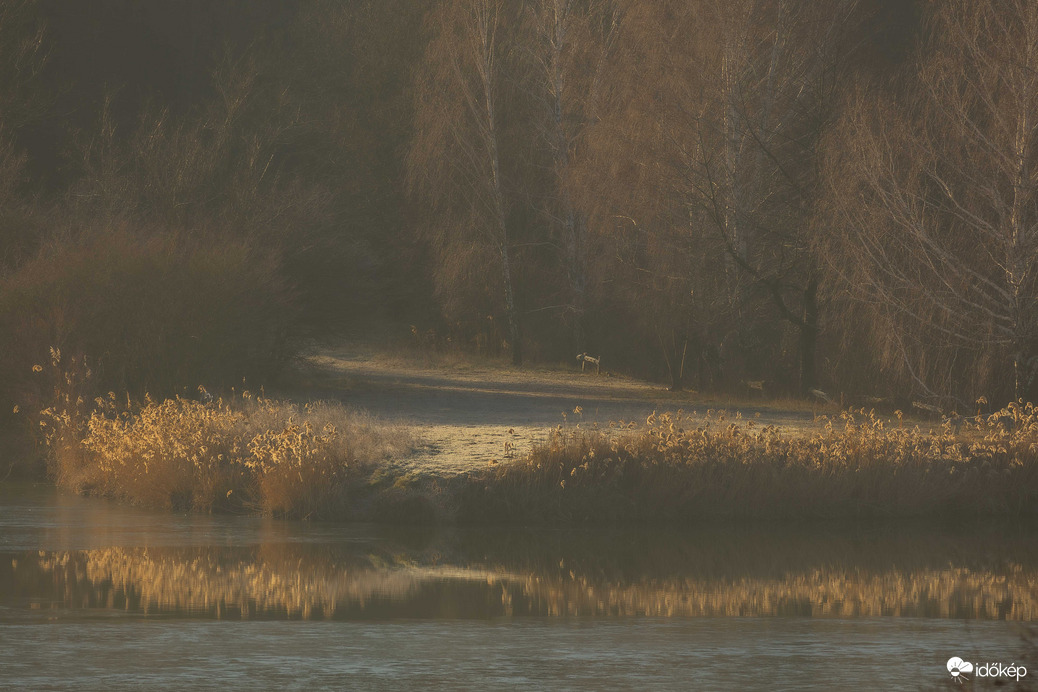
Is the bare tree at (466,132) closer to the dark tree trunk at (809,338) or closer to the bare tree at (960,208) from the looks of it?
the dark tree trunk at (809,338)

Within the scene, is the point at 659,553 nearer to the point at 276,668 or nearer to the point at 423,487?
the point at 423,487

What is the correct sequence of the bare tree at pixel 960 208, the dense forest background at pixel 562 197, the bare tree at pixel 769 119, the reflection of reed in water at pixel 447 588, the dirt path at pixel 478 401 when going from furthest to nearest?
the bare tree at pixel 769 119, the dense forest background at pixel 562 197, the bare tree at pixel 960 208, the dirt path at pixel 478 401, the reflection of reed in water at pixel 447 588

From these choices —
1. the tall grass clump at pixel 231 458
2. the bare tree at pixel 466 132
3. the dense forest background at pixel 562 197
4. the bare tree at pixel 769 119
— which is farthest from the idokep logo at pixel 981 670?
the bare tree at pixel 466 132

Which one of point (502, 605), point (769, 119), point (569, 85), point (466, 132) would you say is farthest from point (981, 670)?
point (466, 132)

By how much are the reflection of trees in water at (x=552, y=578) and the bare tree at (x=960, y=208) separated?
856 centimetres

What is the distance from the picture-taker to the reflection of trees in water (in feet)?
39.8

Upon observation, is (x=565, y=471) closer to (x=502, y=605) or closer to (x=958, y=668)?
(x=502, y=605)

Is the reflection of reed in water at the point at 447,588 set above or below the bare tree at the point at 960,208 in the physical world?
below

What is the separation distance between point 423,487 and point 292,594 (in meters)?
5.22

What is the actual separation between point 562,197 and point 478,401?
1083 cm

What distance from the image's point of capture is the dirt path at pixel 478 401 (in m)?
19.8

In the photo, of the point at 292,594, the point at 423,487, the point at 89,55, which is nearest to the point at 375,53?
the point at 89,55

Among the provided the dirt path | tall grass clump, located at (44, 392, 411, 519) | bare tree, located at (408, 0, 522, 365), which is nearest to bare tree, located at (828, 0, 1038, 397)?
the dirt path

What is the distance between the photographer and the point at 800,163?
1219 inches
